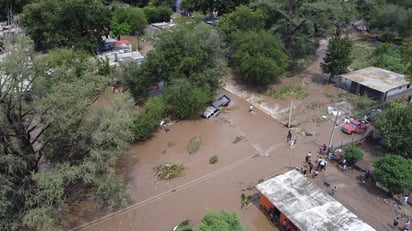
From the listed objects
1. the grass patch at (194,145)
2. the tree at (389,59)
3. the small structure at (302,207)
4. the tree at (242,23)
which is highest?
the tree at (242,23)

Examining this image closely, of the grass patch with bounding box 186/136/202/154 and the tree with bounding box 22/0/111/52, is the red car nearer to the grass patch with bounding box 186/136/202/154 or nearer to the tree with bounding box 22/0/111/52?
the grass patch with bounding box 186/136/202/154

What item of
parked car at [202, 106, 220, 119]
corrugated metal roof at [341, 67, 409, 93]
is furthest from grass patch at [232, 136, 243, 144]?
A: corrugated metal roof at [341, 67, 409, 93]

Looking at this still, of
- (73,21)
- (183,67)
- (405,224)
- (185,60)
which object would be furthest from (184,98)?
(73,21)

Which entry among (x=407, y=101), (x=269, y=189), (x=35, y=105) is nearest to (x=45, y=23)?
(x=35, y=105)

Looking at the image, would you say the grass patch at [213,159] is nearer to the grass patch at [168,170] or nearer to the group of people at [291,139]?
the grass patch at [168,170]

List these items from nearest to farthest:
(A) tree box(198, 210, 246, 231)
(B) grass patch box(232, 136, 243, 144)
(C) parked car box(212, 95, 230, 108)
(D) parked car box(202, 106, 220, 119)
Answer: (A) tree box(198, 210, 246, 231)
(B) grass patch box(232, 136, 243, 144)
(D) parked car box(202, 106, 220, 119)
(C) parked car box(212, 95, 230, 108)

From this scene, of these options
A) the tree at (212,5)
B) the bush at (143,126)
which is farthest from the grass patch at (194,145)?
the tree at (212,5)
